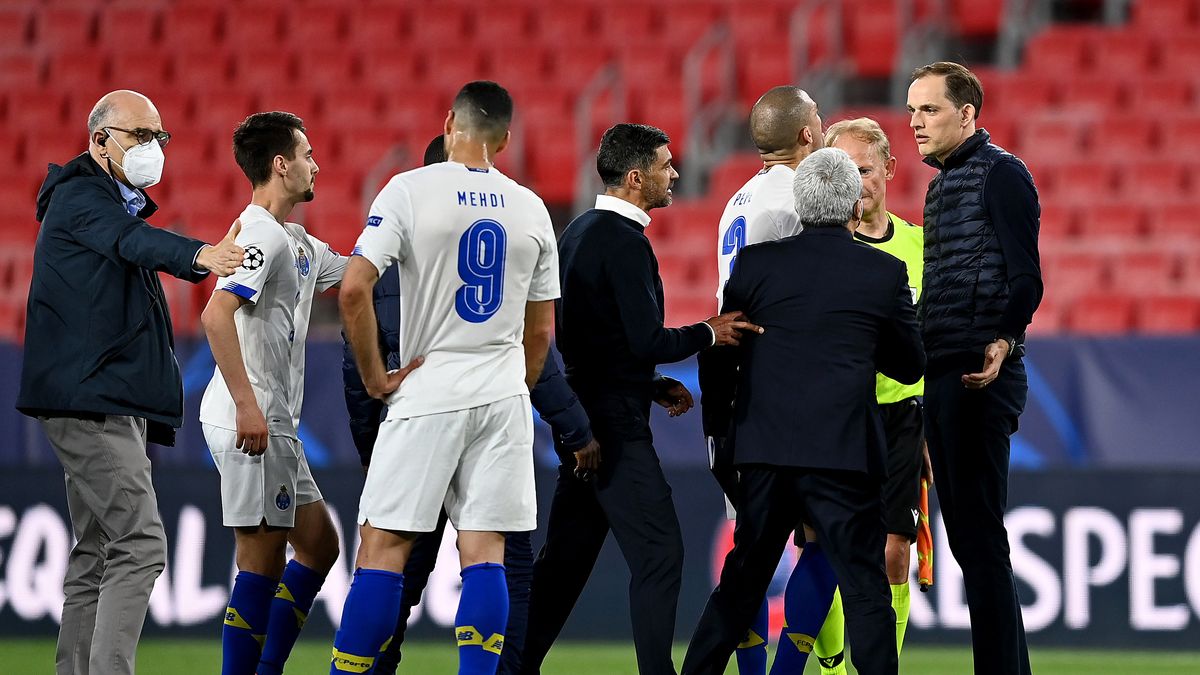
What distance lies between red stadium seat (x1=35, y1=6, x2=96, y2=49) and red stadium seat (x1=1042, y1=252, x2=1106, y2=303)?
28.5 ft

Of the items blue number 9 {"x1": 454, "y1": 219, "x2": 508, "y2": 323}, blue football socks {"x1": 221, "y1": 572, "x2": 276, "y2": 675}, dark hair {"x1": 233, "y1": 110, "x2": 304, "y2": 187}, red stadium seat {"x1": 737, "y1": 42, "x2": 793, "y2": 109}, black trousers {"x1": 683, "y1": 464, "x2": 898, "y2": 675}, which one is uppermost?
red stadium seat {"x1": 737, "y1": 42, "x2": 793, "y2": 109}

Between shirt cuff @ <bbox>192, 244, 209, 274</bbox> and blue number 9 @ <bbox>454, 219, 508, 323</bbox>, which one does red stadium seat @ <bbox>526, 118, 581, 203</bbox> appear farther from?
blue number 9 @ <bbox>454, 219, 508, 323</bbox>

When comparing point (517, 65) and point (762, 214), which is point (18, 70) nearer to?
point (517, 65)

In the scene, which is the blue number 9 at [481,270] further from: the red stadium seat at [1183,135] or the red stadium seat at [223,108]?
the red stadium seat at [223,108]

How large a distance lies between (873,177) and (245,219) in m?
2.24

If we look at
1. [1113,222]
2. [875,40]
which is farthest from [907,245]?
[875,40]

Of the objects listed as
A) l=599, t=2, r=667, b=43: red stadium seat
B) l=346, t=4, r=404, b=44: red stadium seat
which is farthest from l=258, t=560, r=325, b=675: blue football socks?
l=346, t=4, r=404, b=44: red stadium seat

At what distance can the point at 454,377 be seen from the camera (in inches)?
175

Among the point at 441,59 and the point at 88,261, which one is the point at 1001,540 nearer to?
the point at 88,261

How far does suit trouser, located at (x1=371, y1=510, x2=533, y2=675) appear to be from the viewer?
5.19 meters

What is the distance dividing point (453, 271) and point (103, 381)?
3.97 feet

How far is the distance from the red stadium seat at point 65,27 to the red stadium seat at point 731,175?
5.99 metres

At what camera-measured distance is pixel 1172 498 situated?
7.52 metres

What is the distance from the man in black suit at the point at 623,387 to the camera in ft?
15.8
